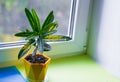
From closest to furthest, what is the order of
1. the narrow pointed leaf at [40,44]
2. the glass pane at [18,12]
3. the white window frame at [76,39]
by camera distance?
the narrow pointed leaf at [40,44] → the glass pane at [18,12] → the white window frame at [76,39]

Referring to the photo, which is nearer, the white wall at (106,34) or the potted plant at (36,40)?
the potted plant at (36,40)

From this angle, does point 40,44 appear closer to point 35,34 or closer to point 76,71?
point 35,34

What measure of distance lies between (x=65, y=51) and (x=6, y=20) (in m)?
0.33

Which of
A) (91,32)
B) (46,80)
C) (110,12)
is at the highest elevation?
(110,12)

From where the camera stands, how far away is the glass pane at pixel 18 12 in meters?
0.91

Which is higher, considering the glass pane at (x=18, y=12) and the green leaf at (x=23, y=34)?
the glass pane at (x=18, y=12)

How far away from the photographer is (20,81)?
2.83ft

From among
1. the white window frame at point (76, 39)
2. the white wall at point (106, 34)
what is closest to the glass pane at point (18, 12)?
the white window frame at point (76, 39)

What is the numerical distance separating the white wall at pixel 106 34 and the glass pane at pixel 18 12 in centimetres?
16

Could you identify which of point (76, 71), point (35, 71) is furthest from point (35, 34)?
point (76, 71)

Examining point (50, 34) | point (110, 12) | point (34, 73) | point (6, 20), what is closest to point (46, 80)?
point (34, 73)

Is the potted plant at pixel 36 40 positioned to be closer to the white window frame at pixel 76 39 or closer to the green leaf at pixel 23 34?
the green leaf at pixel 23 34

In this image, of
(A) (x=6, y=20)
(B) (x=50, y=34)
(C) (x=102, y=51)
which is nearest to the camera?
(B) (x=50, y=34)

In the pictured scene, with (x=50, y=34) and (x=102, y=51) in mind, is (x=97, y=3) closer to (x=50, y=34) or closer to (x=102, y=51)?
(x=102, y=51)
